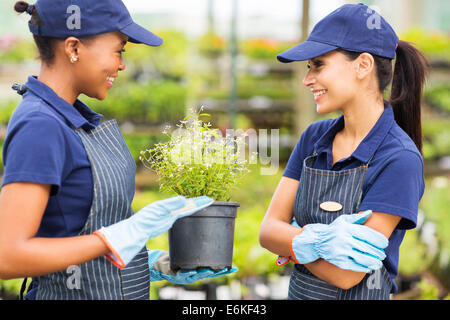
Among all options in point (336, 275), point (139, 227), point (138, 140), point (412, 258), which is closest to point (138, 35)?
point (139, 227)

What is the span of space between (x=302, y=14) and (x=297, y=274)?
3.42 m

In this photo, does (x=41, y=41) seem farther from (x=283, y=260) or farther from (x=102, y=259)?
(x=283, y=260)

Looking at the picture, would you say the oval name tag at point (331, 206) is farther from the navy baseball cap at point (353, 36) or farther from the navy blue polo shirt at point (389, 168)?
the navy baseball cap at point (353, 36)

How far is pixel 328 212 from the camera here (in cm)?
158

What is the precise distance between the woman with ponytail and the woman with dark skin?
37 centimetres

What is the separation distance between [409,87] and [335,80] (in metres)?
0.31

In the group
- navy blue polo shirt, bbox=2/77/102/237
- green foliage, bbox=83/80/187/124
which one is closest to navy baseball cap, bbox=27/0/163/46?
navy blue polo shirt, bbox=2/77/102/237

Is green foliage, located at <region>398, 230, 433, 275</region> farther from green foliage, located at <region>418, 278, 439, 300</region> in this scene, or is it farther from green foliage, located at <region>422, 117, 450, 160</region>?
green foliage, located at <region>422, 117, 450, 160</region>

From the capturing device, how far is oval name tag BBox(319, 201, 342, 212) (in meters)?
1.55

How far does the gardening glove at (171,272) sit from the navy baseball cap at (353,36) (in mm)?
718

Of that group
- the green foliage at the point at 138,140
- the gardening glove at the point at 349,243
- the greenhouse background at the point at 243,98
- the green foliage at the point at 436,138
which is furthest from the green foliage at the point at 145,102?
the gardening glove at the point at 349,243

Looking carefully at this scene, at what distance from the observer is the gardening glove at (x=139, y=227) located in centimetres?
128

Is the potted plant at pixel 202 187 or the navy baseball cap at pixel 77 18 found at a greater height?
the navy baseball cap at pixel 77 18

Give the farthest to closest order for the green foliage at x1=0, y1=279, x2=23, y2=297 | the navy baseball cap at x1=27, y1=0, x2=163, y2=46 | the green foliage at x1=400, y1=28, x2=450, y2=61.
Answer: the green foliage at x1=400, y1=28, x2=450, y2=61
the green foliage at x1=0, y1=279, x2=23, y2=297
the navy baseball cap at x1=27, y1=0, x2=163, y2=46
